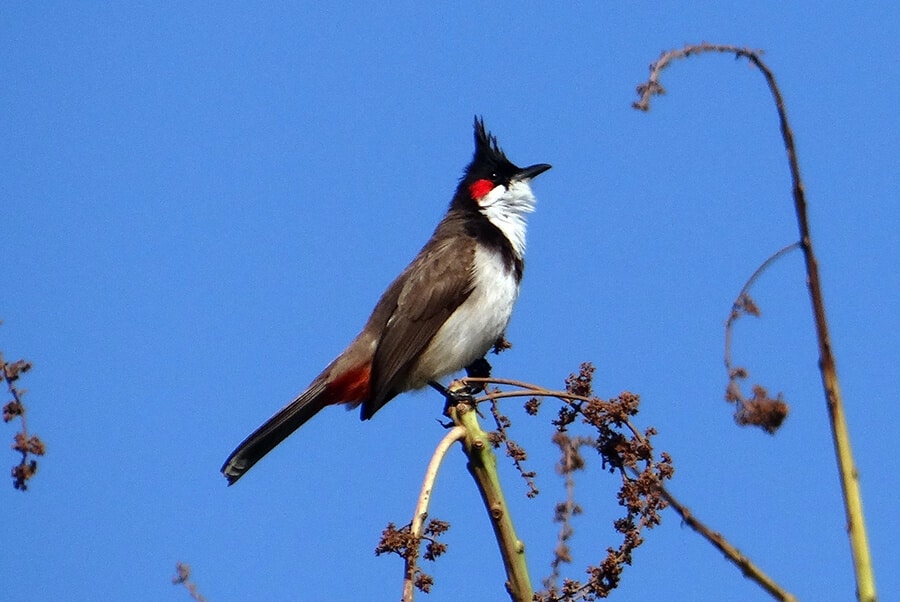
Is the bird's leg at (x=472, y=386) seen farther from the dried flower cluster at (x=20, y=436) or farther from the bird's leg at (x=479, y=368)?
the dried flower cluster at (x=20, y=436)

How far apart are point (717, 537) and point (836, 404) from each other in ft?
0.71

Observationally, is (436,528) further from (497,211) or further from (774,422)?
(497,211)

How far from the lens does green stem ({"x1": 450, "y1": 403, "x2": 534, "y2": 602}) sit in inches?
76.4

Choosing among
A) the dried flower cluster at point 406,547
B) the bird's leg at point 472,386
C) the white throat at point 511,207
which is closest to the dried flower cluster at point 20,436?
the dried flower cluster at point 406,547

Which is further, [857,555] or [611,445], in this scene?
[611,445]

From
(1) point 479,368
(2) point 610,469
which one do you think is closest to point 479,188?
(1) point 479,368

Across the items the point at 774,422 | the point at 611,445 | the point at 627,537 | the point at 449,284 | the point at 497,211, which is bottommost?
the point at 774,422

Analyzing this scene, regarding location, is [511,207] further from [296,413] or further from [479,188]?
[296,413]

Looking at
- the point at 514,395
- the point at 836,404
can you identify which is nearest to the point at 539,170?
the point at 514,395

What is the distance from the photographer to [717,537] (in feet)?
4.01

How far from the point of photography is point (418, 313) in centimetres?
473

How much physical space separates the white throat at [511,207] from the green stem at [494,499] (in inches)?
100

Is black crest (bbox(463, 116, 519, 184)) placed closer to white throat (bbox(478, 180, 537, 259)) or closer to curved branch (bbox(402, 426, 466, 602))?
white throat (bbox(478, 180, 537, 259))

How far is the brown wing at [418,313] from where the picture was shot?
14.9 ft
